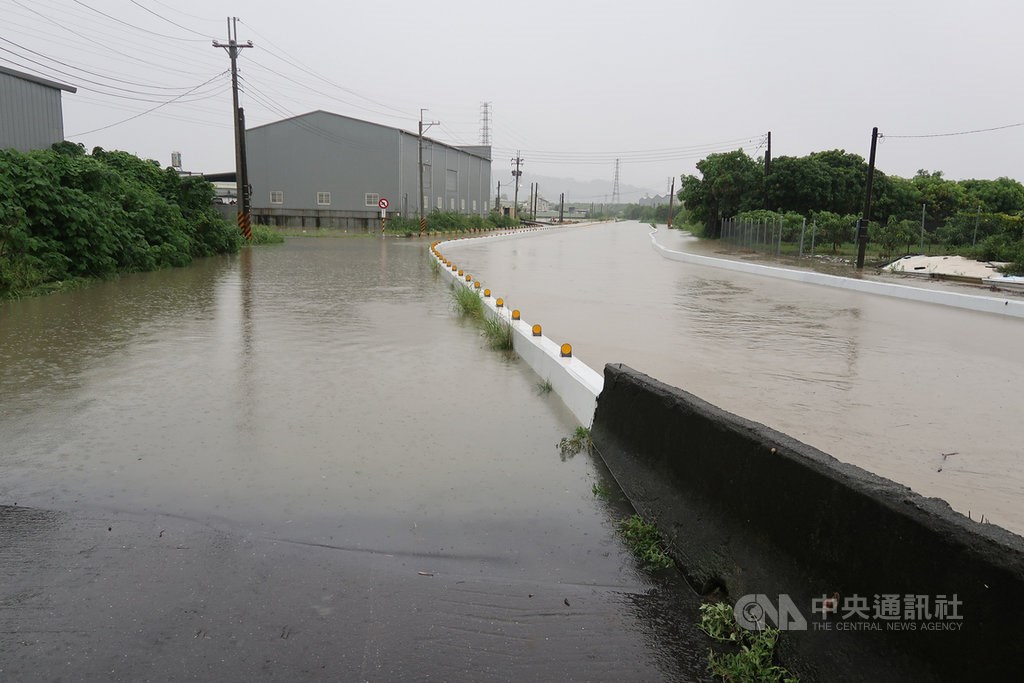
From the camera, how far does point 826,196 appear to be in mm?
48281

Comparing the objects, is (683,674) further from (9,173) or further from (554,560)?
(9,173)

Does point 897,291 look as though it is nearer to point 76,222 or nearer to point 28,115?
point 76,222

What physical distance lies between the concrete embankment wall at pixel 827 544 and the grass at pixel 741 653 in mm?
70

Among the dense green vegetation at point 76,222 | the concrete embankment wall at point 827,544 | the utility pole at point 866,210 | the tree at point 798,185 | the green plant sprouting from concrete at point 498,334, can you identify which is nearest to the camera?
the concrete embankment wall at point 827,544

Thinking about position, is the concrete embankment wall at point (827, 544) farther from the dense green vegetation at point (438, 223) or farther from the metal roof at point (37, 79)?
the dense green vegetation at point (438, 223)

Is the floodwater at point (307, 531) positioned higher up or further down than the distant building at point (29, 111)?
further down

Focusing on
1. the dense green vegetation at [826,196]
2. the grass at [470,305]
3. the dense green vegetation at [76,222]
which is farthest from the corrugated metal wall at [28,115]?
the dense green vegetation at [826,196]

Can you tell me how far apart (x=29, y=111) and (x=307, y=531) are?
71.5ft

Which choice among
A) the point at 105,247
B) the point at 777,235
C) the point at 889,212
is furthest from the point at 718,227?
the point at 105,247

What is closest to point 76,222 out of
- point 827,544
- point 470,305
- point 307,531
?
point 470,305

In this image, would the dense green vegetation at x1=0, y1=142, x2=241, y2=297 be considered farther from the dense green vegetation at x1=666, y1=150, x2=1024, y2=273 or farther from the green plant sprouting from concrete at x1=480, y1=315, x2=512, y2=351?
the dense green vegetation at x1=666, y1=150, x2=1024, y2=273

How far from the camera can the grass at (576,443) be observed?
5.96 meters

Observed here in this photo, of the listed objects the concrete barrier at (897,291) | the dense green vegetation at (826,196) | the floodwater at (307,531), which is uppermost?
the dense green vegetation at (826,196)

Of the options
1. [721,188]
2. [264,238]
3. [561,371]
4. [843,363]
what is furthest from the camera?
[721,188]
